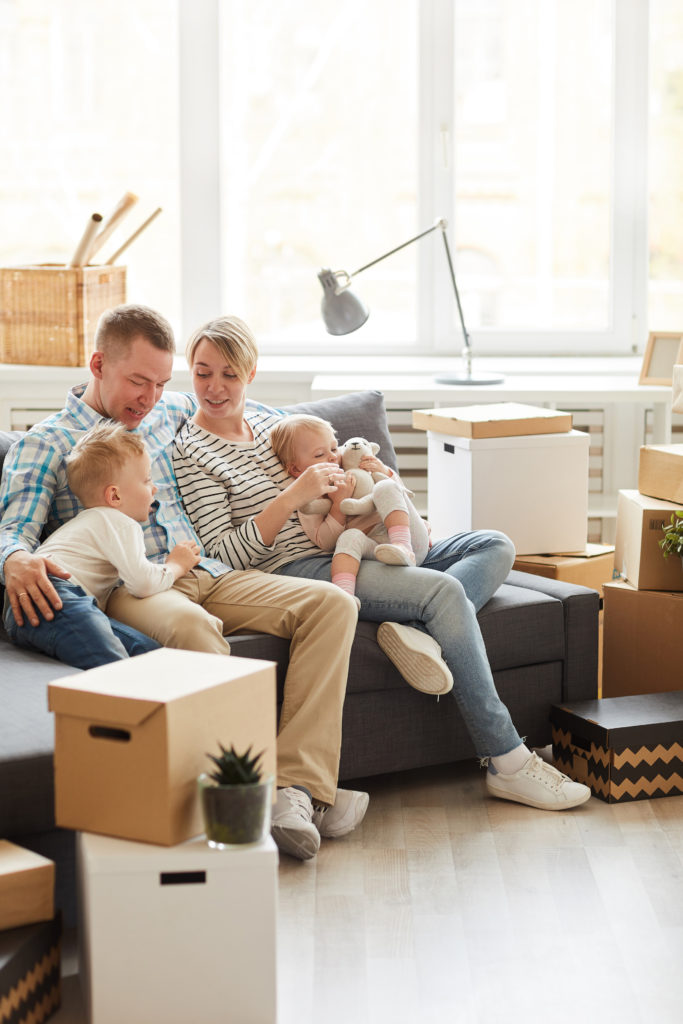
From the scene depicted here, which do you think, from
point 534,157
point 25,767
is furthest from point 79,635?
point 534,157

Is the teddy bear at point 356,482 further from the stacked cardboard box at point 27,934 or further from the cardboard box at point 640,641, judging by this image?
the stacked cardboard box at point 27,934

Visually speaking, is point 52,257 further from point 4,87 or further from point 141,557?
point 141,557

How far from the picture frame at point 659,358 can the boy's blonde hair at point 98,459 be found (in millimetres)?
1903

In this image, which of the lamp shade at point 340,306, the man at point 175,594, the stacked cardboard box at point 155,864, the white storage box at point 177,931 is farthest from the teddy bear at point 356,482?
the white storage box at point 177,931

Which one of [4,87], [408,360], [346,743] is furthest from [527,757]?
[4,87]

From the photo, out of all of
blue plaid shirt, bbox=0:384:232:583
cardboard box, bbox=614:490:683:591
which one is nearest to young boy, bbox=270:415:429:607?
blue plaid shirt, bbox=0:384:232:583

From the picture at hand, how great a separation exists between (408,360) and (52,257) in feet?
4.27

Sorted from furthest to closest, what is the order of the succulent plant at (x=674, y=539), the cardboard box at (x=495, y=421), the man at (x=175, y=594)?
the cardboard box at (x=495, y=421) → the succulent plant at (x=674, y=539) → the man at (x=175, y=594)

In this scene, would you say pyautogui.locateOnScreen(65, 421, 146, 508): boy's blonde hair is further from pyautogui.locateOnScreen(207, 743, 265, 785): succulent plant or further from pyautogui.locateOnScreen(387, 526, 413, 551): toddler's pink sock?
pyautogui.locateOnScreen(207, 743, 265, 785): succulent plant

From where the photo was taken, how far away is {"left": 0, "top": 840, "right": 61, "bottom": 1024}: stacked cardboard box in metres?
1.73

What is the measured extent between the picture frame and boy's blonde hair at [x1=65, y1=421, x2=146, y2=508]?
6.24ft

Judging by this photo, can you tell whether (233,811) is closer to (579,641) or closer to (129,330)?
(129,330)

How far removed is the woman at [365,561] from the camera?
8.52ft

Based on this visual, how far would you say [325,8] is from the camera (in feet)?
14.1
